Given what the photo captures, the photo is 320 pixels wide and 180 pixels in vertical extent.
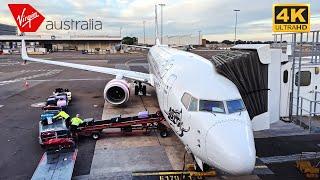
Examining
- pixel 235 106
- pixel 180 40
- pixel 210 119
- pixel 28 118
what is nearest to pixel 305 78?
pixel 235 106

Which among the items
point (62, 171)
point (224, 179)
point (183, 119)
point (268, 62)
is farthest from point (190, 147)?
point (62, 171)

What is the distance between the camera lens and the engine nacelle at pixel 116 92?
24.1 metres

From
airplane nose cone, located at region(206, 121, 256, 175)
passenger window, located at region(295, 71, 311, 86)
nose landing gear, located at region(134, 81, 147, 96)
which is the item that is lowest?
nose landing gear, located at region(134, 81, 147, 96)

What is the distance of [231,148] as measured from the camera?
29.5 feet

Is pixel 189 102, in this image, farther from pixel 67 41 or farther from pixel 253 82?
pixel 67 41

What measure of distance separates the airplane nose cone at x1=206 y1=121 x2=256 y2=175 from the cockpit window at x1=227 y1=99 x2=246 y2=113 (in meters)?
0.59

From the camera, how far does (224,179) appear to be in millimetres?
12047

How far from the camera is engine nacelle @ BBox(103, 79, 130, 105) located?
24094mm

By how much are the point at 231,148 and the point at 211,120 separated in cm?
117

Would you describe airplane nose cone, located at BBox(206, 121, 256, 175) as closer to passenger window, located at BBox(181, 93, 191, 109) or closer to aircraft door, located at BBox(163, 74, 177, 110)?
passenger window, located at BBox(181, 93, 191, 109)

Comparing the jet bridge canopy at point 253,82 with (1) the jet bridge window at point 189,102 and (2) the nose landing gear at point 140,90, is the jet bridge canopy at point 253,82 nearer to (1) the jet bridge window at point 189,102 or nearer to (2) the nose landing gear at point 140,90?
(1) the jet bridge window at point 189,102

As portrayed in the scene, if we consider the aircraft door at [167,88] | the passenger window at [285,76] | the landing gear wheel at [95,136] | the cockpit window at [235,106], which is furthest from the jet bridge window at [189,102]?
the landing gear wheel at [95,136]

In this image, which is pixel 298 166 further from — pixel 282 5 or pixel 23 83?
pixel 23 83

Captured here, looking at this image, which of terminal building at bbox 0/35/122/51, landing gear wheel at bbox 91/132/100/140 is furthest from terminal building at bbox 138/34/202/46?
landing gear wheel at bbox 91/132/100/140
